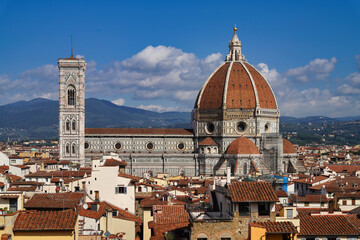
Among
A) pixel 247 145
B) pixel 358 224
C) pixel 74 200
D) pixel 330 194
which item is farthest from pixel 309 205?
pixel 247 145

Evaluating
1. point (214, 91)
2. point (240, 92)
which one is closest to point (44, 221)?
point (240, 92)

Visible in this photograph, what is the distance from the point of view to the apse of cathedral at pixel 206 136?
8969 cm

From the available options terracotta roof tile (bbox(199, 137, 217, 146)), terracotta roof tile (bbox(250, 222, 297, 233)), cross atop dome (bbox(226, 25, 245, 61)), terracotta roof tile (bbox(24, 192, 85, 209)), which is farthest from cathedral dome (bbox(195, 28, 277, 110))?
terracotta roof tile (bbox(250, 222, 297, 233))

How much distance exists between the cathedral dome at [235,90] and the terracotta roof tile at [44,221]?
78.1 m

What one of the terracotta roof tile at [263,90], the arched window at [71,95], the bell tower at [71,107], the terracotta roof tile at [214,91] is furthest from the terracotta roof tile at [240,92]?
the arched window at [71,95]

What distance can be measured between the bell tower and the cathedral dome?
753 inches

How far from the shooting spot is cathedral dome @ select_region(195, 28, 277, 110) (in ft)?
314

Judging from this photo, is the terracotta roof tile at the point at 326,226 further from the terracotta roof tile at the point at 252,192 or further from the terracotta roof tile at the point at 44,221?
the terracotta roof tile at the point at 44,221

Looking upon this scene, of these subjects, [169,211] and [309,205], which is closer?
[169,211]

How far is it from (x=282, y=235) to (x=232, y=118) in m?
79.0

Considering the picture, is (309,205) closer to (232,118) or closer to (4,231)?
(4,231)

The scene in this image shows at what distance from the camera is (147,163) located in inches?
3617

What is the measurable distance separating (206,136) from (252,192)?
254ft

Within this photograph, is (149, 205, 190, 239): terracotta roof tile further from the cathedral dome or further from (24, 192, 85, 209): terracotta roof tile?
the cathedral dome
